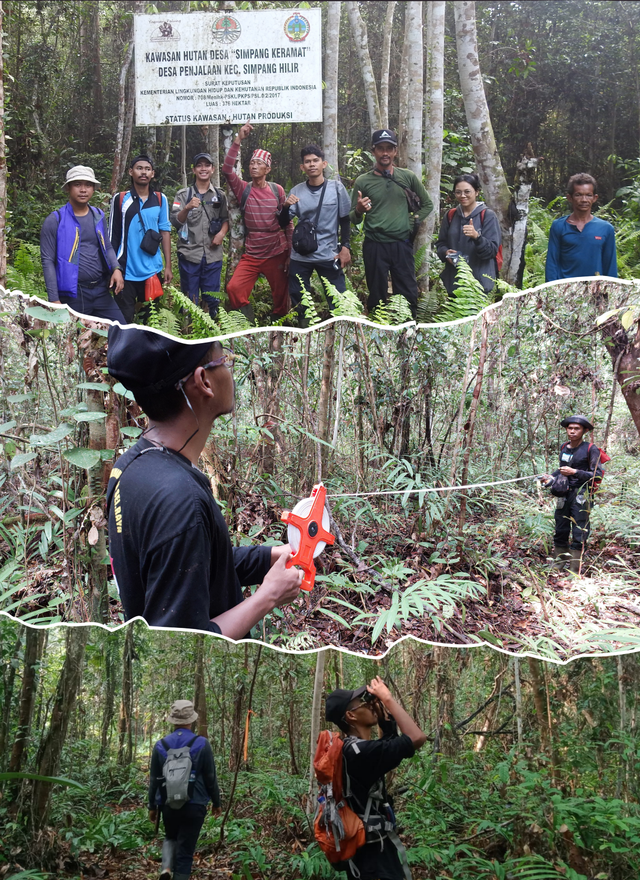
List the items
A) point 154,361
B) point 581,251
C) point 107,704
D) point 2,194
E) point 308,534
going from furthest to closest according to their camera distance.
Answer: point 2,194 → point 107,704 → point 581,251 → point 308,534 → point 154,361

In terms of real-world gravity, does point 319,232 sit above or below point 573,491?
above

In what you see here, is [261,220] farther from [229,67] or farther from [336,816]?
[336,816]

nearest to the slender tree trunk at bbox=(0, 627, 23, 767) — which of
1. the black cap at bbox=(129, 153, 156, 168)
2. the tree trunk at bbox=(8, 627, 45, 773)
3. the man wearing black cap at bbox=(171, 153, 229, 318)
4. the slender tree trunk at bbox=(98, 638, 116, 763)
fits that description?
the tree trunk at bbox=(8, 627, 45, 773)

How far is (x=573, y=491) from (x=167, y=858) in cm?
217

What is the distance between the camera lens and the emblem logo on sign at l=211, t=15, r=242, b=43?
8.73ft

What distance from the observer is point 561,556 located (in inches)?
93.7

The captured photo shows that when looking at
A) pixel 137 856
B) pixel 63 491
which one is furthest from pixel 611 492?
pixel 137 856

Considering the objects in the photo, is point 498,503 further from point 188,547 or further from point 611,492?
point 188,547

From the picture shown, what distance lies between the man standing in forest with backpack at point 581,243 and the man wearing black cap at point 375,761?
1.74 metres

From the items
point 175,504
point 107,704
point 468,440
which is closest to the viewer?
point 175,504

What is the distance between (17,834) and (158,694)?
0.92 m

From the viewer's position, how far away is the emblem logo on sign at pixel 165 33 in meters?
2.70

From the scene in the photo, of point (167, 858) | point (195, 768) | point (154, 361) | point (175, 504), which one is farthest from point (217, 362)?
point (167, 858)

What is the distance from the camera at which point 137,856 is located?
110 inches
